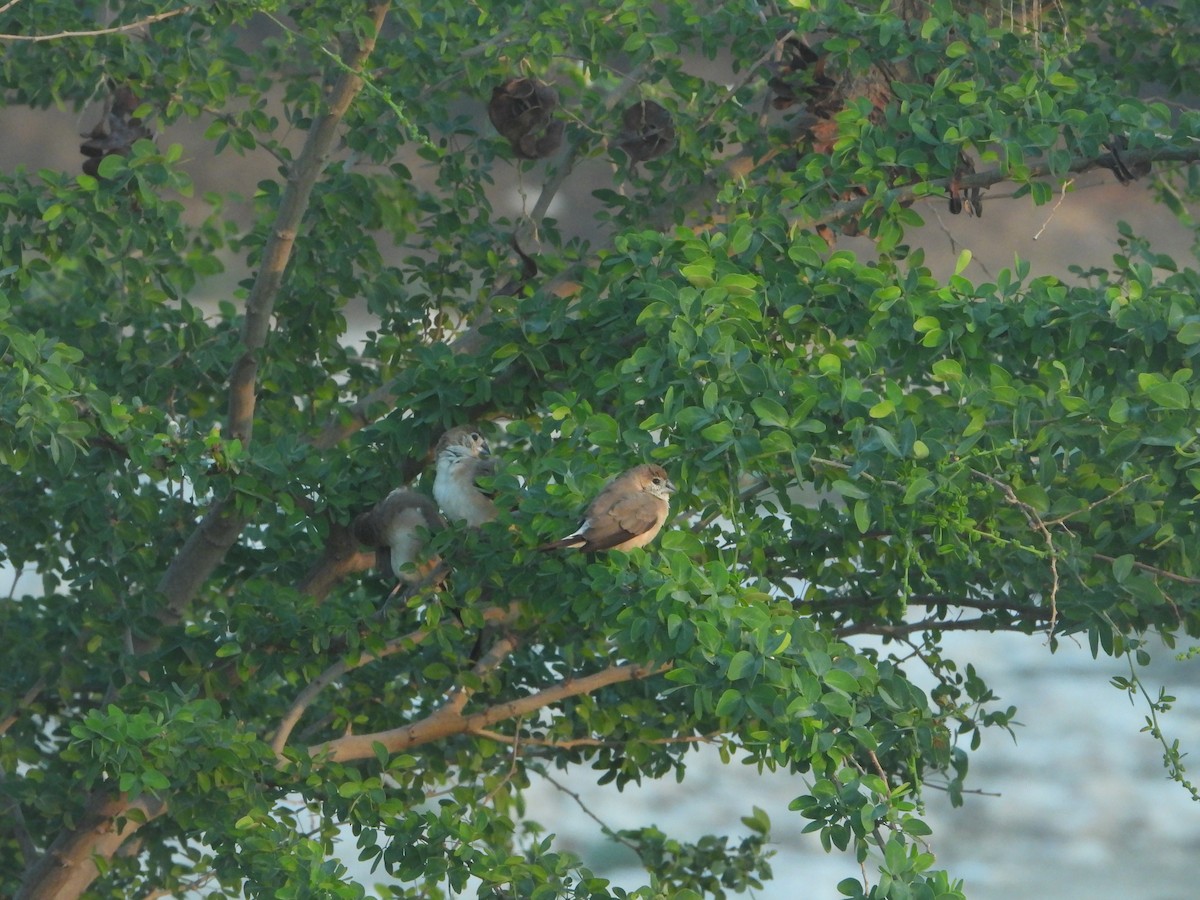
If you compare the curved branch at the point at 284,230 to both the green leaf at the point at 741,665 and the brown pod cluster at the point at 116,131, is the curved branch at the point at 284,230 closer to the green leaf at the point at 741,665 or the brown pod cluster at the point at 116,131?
the brown pod cluster at the point at 116,131

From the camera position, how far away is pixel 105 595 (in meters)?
3.49

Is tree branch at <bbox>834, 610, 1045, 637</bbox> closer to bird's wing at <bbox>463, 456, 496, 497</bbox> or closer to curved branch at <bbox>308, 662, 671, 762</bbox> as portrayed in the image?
curved branch at <bbox>308, 662, 671, 762</bbox>

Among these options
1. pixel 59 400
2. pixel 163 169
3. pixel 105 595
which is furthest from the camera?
pixel 105 595

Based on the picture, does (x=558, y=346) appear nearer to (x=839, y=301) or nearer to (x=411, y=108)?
(x=839, y=301)

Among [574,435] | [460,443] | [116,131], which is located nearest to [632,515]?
[574,435]

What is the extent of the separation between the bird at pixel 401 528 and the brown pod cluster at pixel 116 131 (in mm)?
1078

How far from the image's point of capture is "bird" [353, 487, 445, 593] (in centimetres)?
308

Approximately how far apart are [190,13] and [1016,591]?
223 cm

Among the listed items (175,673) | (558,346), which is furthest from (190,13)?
(175,673)

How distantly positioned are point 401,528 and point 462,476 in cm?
17

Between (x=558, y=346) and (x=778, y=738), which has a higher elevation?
(x=558, y=346)

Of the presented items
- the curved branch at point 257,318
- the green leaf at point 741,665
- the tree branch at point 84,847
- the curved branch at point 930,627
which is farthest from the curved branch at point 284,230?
the green leaf at point 741,665

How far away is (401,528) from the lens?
123 inches

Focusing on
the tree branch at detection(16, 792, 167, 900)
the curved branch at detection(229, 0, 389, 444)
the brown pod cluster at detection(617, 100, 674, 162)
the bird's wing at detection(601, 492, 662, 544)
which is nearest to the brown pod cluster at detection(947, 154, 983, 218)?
the brown pod cluster at detection(617, 100, 674, 162)
